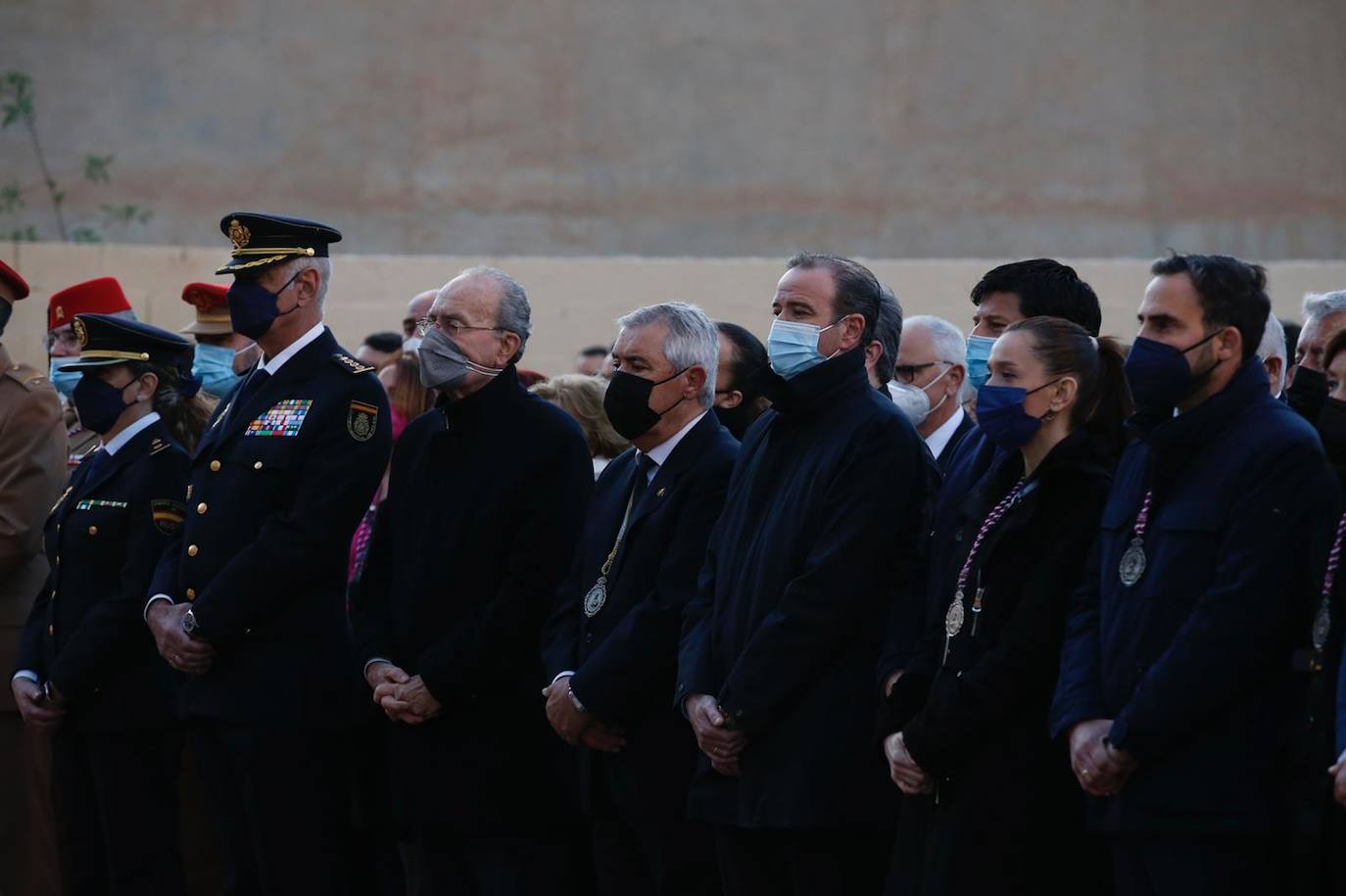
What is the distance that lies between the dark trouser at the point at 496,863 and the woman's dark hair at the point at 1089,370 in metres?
2.03

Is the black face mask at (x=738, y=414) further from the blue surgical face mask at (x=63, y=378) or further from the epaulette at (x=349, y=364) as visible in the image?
the blue surgical face mask at (x=63, y=378)

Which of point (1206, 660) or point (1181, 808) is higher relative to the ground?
point (1206, 660)

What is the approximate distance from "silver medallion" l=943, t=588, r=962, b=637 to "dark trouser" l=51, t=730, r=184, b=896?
313 centimetres

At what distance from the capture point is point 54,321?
7898 millimetres

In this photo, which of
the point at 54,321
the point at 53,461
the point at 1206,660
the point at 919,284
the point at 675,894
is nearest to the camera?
the point at 1206,660

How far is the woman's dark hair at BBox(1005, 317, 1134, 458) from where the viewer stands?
4766 mm

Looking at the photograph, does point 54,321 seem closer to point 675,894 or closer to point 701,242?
point 675,894

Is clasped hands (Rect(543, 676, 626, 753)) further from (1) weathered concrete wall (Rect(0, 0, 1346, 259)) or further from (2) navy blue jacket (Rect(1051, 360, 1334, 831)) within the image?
(1) weathered concrete wall (Rect(0, 0, 1346, 259))

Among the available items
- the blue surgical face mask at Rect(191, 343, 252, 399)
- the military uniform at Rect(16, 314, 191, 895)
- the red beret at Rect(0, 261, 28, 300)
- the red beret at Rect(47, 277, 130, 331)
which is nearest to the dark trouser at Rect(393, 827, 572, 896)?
the military uniform at Rect(16, 314, 191, 895)

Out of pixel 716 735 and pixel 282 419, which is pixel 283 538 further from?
pixel 716 735

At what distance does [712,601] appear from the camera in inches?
204

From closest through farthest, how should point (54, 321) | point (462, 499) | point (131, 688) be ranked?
point (462, 499) < point (131, 688) < point (54, 321)

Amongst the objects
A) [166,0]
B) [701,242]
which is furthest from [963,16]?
[166,0]

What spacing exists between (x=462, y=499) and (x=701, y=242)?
33.3 ft
